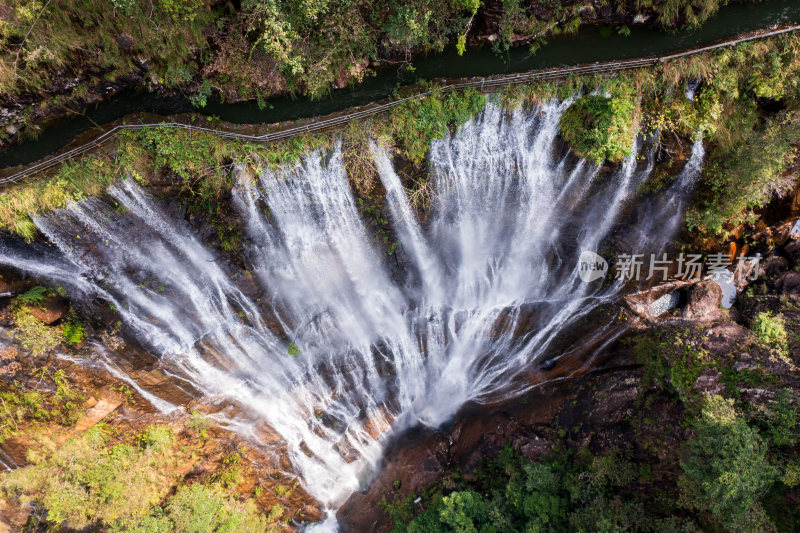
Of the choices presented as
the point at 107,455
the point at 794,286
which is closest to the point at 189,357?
the point at 107,455

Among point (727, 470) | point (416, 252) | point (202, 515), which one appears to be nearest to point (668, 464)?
point (727, 470)

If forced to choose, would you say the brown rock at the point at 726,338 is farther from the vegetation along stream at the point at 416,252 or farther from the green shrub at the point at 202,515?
the green shrub at the point at 202,515

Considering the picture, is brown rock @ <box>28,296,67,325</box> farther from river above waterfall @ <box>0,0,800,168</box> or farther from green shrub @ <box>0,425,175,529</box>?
green shrub @ <box>0,425,175,529</box>

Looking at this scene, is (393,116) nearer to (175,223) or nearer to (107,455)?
(175,223)

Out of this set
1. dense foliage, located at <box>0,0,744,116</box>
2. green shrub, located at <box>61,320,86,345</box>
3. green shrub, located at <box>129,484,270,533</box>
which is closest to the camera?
dense foliage, located at <box>0,0,744,116</box>

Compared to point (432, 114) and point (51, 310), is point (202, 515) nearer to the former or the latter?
point (51, 310)

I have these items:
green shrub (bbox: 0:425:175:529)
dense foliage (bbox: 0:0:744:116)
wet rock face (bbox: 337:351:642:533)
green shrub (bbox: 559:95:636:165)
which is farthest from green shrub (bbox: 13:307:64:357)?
green shrub (bbox: 559:95:636:165)

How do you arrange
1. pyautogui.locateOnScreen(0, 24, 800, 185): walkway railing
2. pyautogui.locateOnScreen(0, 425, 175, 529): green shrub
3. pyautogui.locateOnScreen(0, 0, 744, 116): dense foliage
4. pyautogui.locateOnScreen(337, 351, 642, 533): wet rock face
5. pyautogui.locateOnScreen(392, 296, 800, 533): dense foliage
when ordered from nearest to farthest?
1. pyautogui.locateOnScreen(0, 0, 744, 116): dense foliage
2. pyautogui.locateOnScreen(392, 296, 800, 533): dense foliage
3. pyautogui.locateOnScreen(0, 24, 800, 185): walkway railing
4. pyautogui.locateOnScreen(0, 425, 175, 529): green shrub
5. pyautogui.locateOnScreen(337, 351, 642, 533): wet rock face
